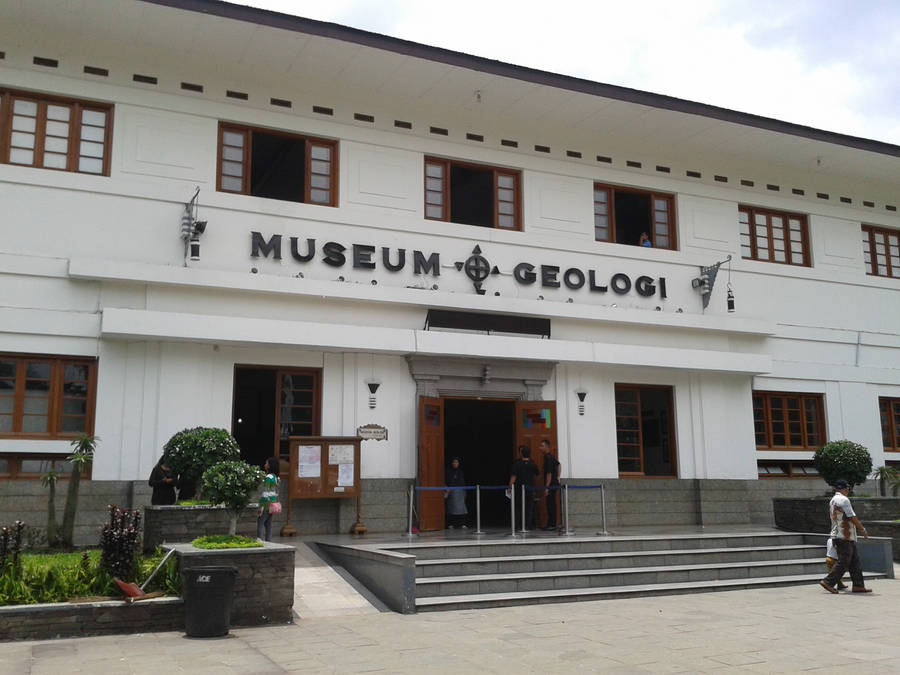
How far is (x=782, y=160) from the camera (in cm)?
1967

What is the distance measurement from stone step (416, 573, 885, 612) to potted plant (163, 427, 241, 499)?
11.6ft

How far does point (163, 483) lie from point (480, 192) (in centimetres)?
875

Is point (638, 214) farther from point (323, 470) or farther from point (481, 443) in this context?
point (323, 470)

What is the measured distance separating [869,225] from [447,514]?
13.0 m

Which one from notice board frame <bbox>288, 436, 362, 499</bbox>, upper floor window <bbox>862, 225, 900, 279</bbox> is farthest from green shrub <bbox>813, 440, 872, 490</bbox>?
notice board frame <bbox>288, 436, 362, 499</bbox>

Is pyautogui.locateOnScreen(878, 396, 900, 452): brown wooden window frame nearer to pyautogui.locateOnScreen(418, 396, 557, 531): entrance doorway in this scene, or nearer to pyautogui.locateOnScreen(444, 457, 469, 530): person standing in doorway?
pyautogui.locateOnScreen(418, 396, 557, 531): entrance doorway

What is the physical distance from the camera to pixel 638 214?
19.3m

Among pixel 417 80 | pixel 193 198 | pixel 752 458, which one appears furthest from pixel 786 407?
pixel 193 198

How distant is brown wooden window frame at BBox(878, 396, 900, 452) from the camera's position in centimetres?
2016

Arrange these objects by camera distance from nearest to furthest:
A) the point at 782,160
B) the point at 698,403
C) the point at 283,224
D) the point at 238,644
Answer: the point at 238,644, the point at 283,224, the point at 698,403, the point at 782,160

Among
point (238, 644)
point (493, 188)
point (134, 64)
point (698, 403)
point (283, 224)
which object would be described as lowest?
point (238, 644)

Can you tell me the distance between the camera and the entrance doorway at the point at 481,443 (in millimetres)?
15516

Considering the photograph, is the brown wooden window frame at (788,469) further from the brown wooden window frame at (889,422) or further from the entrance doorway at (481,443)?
the entrance doorway at (481,443)

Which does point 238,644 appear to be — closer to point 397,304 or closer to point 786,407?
point 397,304
